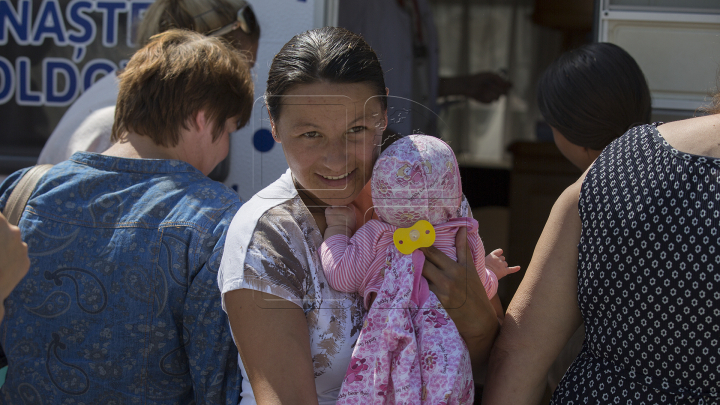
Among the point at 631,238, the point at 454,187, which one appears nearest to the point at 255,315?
the point at 454,187

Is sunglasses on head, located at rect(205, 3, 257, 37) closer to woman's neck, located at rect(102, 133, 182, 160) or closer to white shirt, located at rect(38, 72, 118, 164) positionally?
white shirt, located at rect(38, 72, 118, 164)

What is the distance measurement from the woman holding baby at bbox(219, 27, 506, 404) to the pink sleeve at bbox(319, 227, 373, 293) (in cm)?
4

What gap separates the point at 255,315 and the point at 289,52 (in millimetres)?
701

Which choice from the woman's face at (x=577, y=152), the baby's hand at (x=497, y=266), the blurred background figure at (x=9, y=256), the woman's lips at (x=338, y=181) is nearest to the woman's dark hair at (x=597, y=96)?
the woman's face at (x=577, y=152)

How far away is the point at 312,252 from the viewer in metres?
1.45

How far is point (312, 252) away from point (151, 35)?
5.45 ft

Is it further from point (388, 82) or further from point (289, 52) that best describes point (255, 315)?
point (388, 82)

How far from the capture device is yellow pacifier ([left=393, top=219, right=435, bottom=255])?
1.39 metres

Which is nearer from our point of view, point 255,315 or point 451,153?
point 255,315

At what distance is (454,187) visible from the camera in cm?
142

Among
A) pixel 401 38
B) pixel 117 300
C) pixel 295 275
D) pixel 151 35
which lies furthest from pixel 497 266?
pixel 401 38

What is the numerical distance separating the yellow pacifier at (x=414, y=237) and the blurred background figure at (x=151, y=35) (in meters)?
1.49

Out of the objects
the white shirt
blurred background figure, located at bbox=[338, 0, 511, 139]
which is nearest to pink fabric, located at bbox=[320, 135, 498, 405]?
the white shirt

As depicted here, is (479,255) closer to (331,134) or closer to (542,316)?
(542,316)
